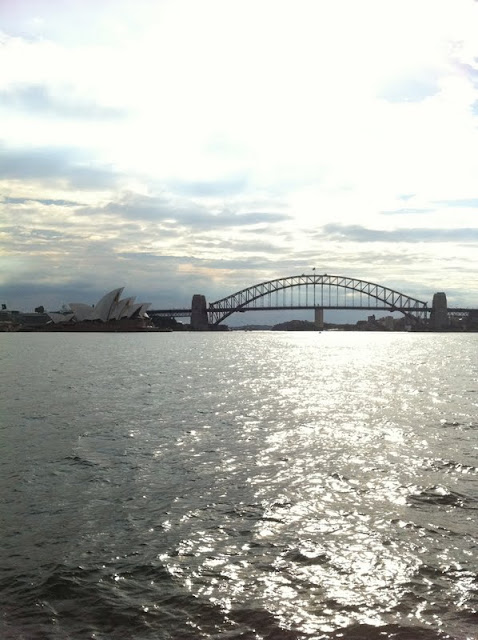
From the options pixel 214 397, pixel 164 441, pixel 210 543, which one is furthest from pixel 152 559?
pixel 214 397

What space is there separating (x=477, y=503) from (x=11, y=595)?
356 inches

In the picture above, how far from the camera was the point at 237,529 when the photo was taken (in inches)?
422

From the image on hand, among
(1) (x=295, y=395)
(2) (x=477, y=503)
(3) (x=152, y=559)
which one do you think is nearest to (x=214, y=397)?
(1) (x=295, y=395)

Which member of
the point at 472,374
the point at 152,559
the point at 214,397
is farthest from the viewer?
the point at 472,374

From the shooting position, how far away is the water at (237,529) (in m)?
7.59

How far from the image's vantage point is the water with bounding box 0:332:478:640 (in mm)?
7594

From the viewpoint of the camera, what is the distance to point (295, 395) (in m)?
35.3

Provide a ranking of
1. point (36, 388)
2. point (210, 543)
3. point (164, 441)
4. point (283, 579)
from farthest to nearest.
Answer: point (36, 388) → point (164, 441) → point (210, 543) → point (283, 579)

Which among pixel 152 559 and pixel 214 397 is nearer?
pixel 152 559

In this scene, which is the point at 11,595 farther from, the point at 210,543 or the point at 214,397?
the point at 214,397

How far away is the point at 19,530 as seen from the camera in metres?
10.6

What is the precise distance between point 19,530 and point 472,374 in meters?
50.9

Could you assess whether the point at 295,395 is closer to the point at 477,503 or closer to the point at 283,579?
the point at 477,503

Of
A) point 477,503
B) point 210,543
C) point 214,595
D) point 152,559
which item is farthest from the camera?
point 477,503
